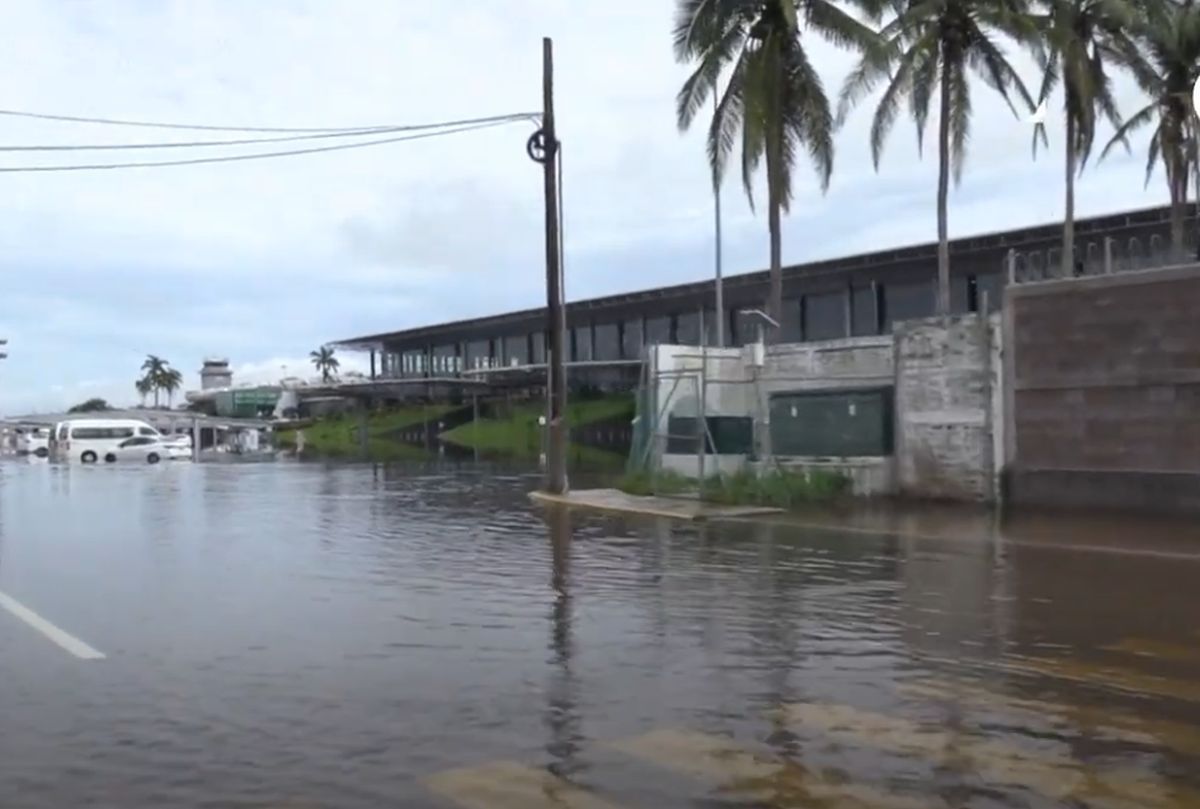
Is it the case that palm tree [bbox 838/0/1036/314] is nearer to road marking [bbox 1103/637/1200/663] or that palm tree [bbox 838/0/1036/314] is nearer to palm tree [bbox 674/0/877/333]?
palm tree [bbox 674/0/877/333]

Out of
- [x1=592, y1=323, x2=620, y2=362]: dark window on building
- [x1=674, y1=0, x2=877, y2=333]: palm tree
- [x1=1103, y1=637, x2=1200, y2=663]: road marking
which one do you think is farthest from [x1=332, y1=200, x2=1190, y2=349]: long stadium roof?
[x1=1103, y1=637, x2=1200, y2=663]: road marking

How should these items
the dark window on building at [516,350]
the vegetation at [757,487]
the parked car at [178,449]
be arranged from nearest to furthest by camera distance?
1. the vegetation at [757,487]
2. the parked car at [178,449]
3. the dark window on building at [516,350]

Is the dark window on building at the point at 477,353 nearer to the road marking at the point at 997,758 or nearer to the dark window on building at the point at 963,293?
the dark window on building at the point at 963,293

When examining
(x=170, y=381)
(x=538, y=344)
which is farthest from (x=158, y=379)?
(x=538, y=344)

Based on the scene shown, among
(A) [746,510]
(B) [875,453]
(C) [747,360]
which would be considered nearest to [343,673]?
(A) [746,510]

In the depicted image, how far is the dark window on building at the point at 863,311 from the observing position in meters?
55.3

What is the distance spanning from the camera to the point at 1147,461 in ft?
70.8

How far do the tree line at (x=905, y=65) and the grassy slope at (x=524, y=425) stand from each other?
1191 inches

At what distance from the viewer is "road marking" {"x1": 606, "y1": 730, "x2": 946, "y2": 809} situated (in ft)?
21.0

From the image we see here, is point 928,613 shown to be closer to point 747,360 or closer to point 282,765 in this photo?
point 282,765

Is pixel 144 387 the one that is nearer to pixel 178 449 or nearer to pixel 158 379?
pixel 158 379

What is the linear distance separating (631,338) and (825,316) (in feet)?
49.3

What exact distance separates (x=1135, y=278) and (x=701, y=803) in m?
17.6

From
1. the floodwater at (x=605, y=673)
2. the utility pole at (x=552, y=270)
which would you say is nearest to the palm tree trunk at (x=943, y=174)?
the utility pole at (x=552, y=270)
